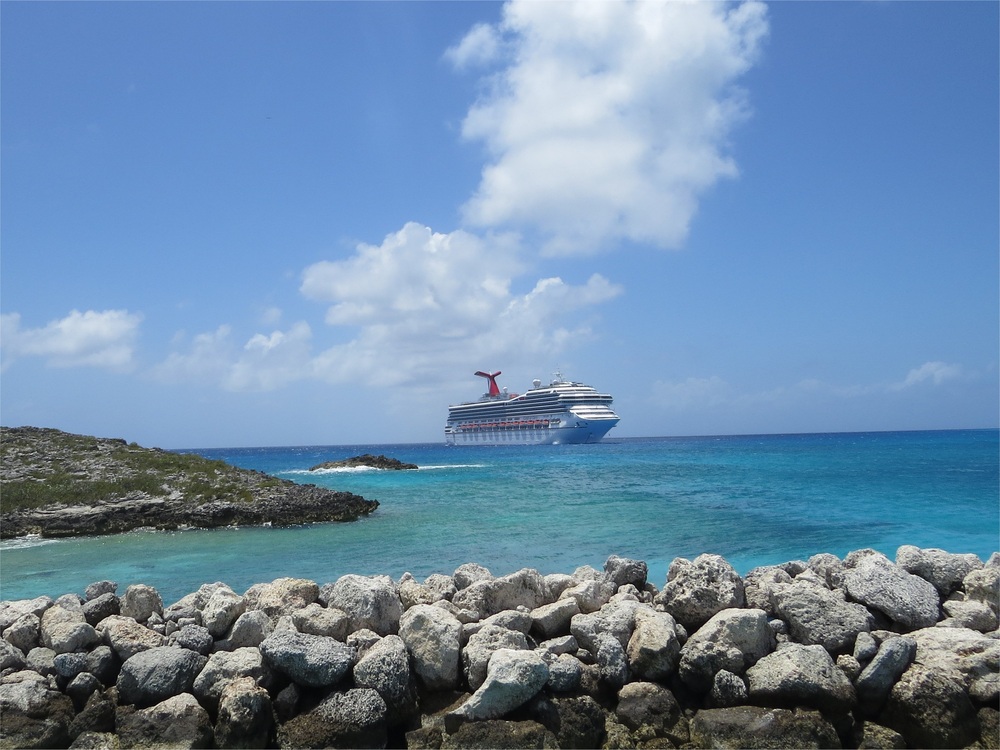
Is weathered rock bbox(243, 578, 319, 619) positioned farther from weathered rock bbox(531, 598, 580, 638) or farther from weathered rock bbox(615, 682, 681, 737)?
weathered rock bbox(615, 682, 681, 737)

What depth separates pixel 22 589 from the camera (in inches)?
452

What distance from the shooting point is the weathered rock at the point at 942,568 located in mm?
6277

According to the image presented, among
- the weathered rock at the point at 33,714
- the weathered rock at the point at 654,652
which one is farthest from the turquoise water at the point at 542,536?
the weathered rock at the point at 654,652

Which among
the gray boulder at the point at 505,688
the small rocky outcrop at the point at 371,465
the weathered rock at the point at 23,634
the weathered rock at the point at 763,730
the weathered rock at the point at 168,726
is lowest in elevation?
the small rocky outcrop at the point at 371,465

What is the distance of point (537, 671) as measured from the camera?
475cm

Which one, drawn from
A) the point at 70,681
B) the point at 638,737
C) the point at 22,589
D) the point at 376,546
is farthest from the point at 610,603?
the point at 22,589

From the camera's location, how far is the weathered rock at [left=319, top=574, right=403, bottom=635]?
5.73 metres

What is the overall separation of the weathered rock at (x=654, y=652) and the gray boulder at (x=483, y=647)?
2.74 ft

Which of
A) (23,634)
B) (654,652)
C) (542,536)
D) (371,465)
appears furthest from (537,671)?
(371,465)

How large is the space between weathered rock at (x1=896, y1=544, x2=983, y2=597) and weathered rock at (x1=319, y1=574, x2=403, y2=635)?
4.75 meters

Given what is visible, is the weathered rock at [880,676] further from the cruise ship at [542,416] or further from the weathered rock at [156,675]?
the cruise ship at [542,416]

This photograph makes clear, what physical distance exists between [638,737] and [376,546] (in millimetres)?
10674

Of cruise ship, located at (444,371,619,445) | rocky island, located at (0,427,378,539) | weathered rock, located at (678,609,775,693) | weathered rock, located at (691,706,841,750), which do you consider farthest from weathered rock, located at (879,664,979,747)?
cruise ship, located at (444,371,619,445)

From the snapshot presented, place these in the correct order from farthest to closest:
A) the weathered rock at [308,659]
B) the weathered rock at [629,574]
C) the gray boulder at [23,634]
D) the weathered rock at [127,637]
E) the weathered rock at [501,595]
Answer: the weathered rock at [629,574] < the weathered rock at [501,595] < the gray boulder at [23,634] < the weathered rock at [127,637] < the weathered rock at [308,659]
